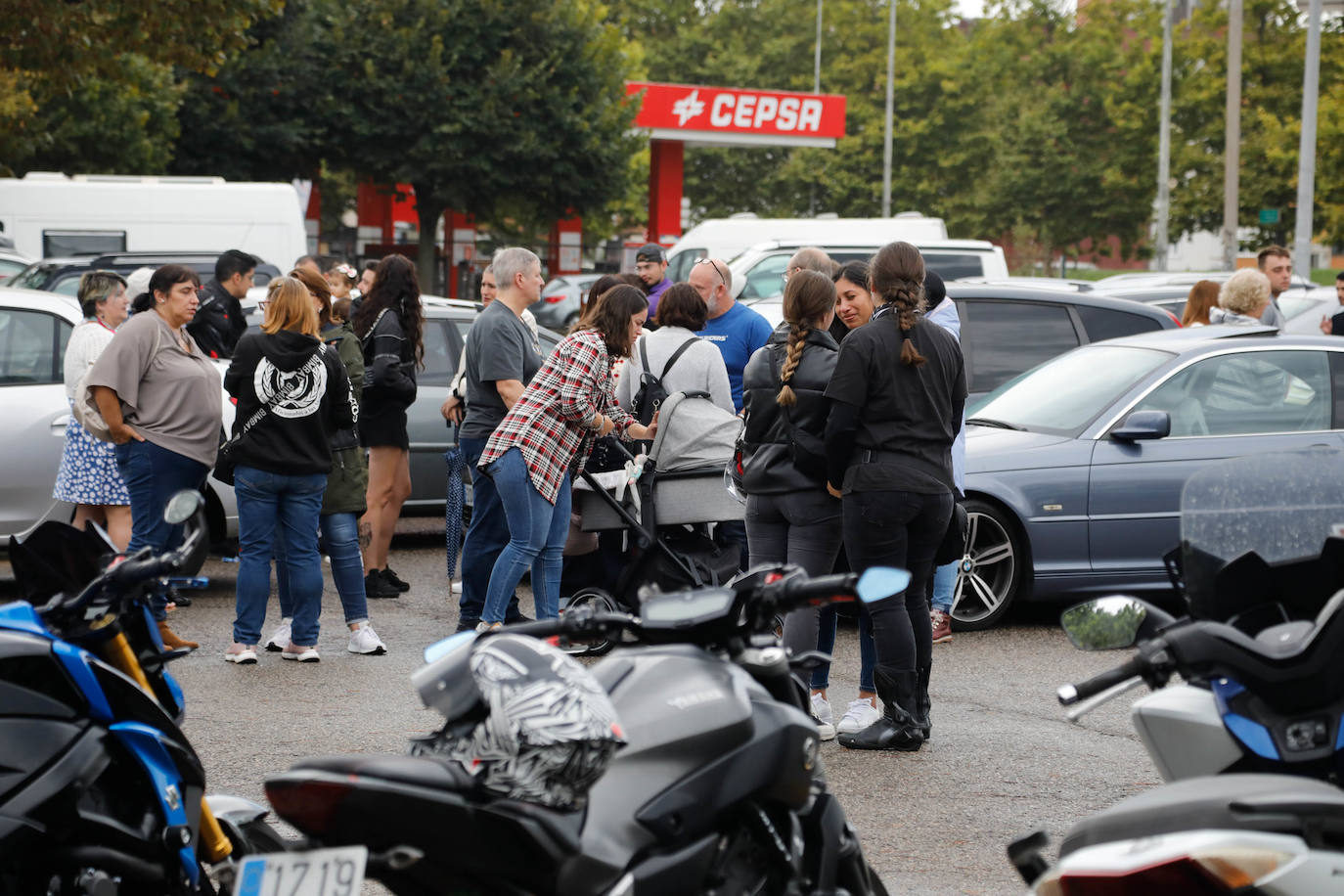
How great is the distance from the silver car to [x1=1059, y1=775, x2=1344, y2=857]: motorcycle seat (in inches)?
279

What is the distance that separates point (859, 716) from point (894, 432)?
1.22 m

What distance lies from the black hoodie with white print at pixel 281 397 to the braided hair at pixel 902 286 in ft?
8.60

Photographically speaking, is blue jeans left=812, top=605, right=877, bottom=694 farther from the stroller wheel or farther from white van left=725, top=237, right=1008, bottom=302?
white van left=725, top=237, right=1008, bottom=302

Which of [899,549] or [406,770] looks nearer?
[406,770]

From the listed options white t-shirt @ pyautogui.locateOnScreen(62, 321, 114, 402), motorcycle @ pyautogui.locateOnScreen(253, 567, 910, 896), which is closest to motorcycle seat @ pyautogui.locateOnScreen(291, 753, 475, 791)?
motorcycle @ pyautogui.locateOnScreen(253, 567, 910, 896)

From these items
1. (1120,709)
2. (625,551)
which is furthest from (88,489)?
(1120,709)

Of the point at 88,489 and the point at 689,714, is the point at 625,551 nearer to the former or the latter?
the point at 88,489

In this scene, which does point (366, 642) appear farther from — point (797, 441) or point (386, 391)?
point (797, 441)

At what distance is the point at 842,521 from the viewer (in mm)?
5969

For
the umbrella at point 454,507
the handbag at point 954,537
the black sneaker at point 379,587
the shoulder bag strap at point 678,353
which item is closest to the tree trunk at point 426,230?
the umbrella at point 454,507

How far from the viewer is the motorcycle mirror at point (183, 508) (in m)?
3.30

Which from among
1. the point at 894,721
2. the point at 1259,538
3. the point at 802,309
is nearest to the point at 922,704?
the point at 894,721

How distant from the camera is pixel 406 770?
8.75ft

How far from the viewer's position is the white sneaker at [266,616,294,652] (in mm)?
7539
